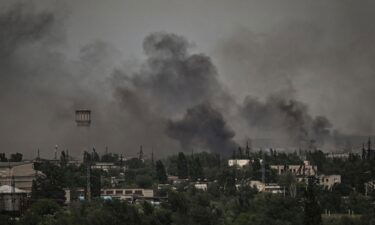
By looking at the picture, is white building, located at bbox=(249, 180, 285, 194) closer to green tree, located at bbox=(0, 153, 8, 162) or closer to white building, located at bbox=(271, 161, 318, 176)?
white building, located at bbox=(271, 161, 318, 176)

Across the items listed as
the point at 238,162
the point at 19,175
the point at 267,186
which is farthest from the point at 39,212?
the point at 238,162

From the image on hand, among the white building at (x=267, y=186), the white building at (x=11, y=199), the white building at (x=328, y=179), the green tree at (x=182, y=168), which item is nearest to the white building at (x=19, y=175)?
the white building at (x=11, y=199)

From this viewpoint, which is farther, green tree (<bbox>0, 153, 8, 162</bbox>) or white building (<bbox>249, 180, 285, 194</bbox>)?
green tree (<bbox>0, 153, 8, 162</bbox>)

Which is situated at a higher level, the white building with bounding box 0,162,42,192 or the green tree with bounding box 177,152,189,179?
the green tree with bounding box 177,152,189,179

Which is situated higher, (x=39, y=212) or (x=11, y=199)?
(x=11, y=199)

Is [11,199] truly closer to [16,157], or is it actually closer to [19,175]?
[19,175]

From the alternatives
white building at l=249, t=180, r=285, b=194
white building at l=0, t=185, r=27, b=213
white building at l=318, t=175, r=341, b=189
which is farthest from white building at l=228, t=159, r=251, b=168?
white building at l=0, t=185, r=27, b=213

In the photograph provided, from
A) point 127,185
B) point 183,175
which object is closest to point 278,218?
point 127,185

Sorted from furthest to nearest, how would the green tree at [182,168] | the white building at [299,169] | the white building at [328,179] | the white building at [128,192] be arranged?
the white building at [299,169]
the green tree at [182,168]
the white building at [328,179]
the white building at [128,192]

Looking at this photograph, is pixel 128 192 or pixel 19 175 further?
pixel 128 192

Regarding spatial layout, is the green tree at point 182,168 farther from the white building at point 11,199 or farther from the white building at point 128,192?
the white building at point 11,199

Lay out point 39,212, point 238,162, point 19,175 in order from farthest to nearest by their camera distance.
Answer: point 238,162 → point 19,175 → point 39,212

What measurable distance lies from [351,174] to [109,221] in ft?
122

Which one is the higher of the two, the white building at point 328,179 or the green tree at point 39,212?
the white building at point 328,179
